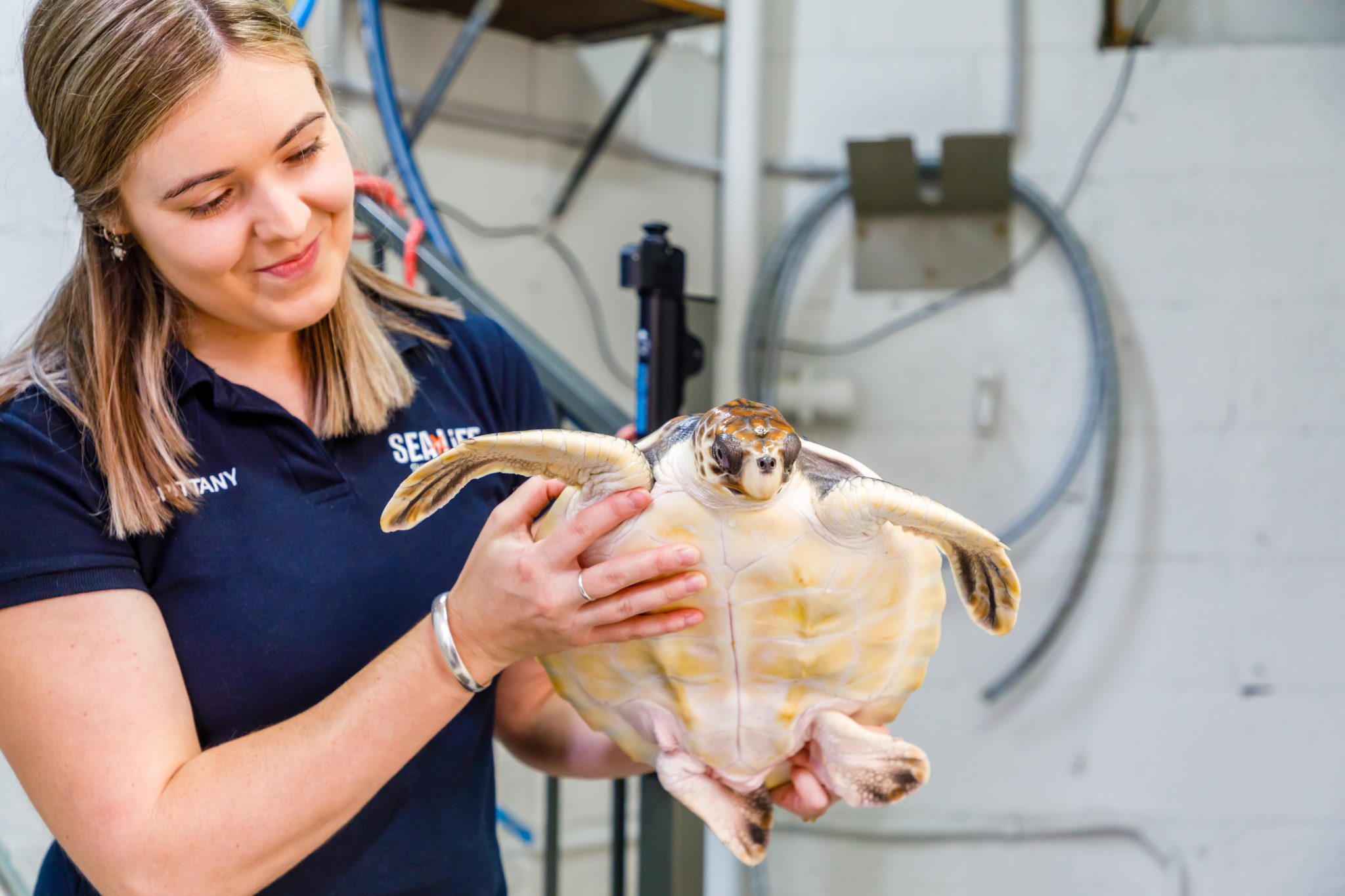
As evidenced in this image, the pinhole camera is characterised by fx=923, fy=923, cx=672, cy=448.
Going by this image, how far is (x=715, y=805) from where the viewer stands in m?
0.82

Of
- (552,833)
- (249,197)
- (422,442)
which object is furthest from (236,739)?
(552,833)

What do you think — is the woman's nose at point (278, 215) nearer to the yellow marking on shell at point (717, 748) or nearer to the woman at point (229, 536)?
the woman at point (229, 536)

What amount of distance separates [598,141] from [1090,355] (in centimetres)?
103

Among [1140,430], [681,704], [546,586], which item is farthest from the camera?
[1140,430]

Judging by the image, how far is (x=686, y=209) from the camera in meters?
1.90

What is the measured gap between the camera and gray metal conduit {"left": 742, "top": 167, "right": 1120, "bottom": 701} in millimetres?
1709

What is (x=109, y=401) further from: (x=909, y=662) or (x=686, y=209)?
(x=686, y=209)

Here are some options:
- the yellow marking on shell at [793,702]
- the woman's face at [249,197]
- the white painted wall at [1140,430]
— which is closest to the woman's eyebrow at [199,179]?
the woman's face at [249,197]

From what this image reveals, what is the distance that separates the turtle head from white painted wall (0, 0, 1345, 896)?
1141mm

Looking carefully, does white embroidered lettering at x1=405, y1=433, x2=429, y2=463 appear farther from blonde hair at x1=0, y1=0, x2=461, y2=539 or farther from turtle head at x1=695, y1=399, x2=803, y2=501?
turtle head at x1=695, y1=399, x2=803, y2=501

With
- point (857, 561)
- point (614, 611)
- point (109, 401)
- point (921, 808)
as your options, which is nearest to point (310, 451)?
point (109, 401)

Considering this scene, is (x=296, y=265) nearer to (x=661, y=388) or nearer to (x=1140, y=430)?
(x=661, y=388)

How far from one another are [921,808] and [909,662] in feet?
4.06

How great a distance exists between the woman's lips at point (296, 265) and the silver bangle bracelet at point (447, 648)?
0.26m
